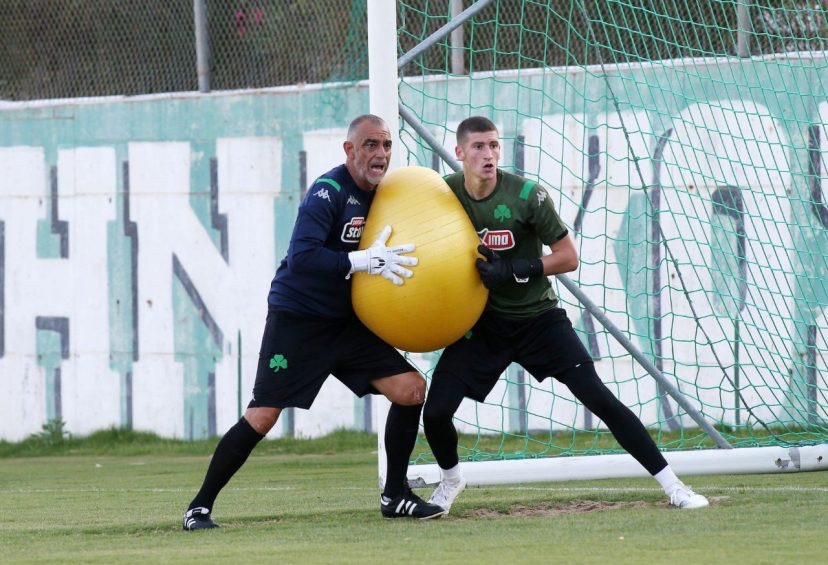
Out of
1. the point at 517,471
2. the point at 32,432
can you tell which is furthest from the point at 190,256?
the point at 517,471

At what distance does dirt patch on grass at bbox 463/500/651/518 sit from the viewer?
7055 millimetres

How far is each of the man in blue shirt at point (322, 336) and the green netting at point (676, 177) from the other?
2822mm

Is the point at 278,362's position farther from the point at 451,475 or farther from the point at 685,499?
the point at 685,499

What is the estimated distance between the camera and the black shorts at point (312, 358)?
22.6 ft

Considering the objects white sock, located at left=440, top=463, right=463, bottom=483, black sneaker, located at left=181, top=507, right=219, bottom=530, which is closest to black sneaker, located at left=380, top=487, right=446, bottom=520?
white sock, located at left=440, top=463, right=463, bottom=483

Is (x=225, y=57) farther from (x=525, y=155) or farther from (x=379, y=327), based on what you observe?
(x=379, y=327)

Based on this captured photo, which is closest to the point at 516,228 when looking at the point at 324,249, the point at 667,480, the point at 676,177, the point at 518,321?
the point at 518,321

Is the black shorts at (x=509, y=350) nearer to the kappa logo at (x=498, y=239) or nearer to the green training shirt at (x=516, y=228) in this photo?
the green training shirt at (x=516, y=228)

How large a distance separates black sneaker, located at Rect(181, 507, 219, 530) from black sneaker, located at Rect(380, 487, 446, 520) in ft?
2.80

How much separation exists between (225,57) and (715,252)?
5.37m

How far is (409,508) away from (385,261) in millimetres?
1260

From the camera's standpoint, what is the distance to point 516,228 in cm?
692

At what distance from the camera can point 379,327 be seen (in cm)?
682

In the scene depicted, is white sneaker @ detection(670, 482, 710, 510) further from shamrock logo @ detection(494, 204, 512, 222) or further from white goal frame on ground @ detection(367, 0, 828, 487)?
shamrock logo @ detection(494, 204, 512, 222)
